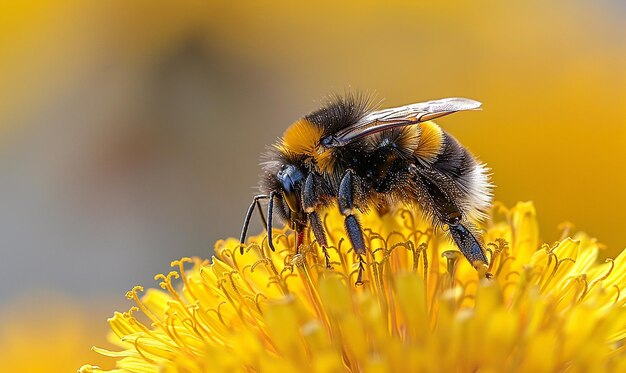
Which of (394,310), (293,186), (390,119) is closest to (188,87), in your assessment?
(293,186)

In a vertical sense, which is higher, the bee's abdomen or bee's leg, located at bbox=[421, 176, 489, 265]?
the bee's abdomen

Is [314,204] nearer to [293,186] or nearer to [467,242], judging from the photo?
[293,186]

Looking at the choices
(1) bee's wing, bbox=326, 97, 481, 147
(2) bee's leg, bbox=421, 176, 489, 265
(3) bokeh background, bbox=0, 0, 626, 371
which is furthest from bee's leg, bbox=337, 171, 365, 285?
(3) bokeh background, bbox=0, 0, 626, 371

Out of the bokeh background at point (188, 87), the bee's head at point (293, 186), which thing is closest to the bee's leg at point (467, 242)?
the bee's head at point (293, 186)

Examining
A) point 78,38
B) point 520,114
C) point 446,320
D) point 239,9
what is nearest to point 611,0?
point 520,114

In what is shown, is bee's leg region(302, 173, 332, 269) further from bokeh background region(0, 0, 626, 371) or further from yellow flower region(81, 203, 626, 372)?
bokeh background region(0, 0, 626, 371)

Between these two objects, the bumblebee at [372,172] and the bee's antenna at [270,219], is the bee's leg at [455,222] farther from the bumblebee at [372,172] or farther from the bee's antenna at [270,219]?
the bee's antenna at [270,219]
